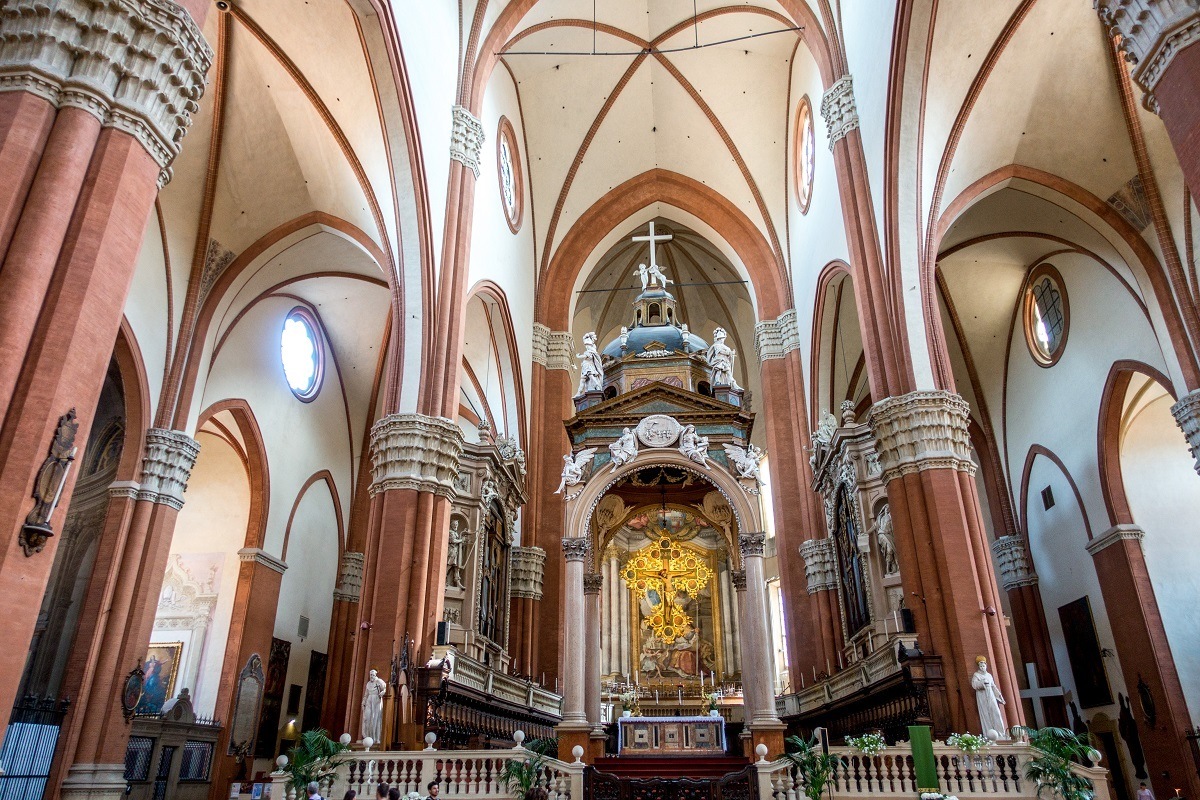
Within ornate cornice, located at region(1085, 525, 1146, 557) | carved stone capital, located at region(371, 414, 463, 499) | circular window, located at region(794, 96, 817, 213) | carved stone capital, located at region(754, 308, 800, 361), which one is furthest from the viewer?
carved stone capital, located at region(754, 308, 800, 361)

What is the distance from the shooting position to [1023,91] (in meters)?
14.1

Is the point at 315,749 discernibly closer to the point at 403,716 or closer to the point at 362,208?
the point at 403,716

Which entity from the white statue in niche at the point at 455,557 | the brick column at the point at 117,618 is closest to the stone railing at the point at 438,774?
the white statue in niche at the point at 455,557

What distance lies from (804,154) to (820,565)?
999 centimetres

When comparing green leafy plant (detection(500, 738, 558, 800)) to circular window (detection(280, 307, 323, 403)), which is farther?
circular window (detection(280, 307, 323, 403))

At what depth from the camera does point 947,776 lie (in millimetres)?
9203

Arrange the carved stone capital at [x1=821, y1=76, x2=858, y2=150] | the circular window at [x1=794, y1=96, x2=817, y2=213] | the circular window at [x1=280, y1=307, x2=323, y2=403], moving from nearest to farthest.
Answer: the carved stone capital at [x1=821, y1=76, x2=858, y2=150], the circular window at [x1=794, y1=96, x2=817, y2=213], the circular window at [x1=280, y1=307, x2=323, y2=403]

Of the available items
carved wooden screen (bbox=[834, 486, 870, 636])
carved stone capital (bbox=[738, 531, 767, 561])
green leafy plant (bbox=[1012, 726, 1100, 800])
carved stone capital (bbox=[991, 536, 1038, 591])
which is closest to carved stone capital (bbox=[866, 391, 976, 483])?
carved wooden screen (bbox=[834, 486, 870, 636])

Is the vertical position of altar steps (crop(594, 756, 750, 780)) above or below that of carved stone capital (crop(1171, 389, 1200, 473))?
below

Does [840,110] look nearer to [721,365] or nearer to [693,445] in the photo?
[721,365]

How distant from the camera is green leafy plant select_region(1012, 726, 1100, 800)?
8.70m

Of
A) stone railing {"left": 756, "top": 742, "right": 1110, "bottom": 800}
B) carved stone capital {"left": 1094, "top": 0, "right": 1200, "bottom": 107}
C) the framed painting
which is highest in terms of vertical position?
carved stone capital {"left": 1094, "top": 0, "right": 1200, "bottom": 107}

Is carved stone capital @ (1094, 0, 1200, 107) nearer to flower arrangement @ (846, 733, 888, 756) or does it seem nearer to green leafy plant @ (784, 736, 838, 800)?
flower arrangement @ (846, 733, 888, 756)

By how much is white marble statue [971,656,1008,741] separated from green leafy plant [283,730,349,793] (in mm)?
7698
